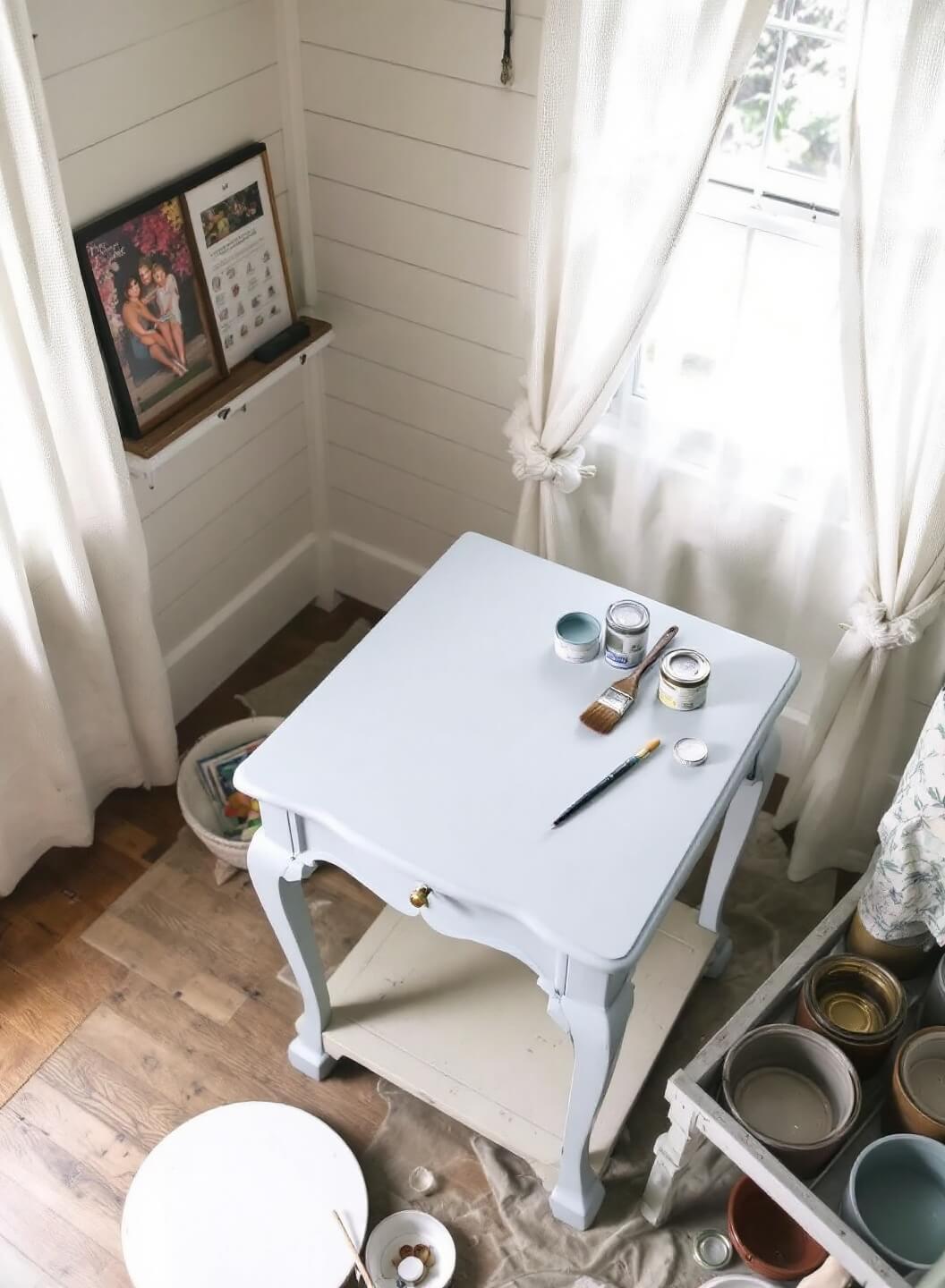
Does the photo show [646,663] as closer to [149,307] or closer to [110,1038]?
[149,307]

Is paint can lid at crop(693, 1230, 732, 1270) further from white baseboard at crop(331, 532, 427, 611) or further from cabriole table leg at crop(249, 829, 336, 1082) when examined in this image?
white baseboard at crop(331, 532, 427, 611)

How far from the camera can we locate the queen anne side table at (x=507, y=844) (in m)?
1.46

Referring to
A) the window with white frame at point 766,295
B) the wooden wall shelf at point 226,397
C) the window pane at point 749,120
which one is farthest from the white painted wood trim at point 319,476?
the window pane at point 749,120

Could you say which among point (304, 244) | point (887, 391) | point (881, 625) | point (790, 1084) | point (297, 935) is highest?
point (887, 391)

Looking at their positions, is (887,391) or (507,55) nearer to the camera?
(887,391)

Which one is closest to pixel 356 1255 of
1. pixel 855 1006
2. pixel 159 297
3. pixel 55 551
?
pixel 855 1006

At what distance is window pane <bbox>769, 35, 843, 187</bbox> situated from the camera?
1654 millimetres

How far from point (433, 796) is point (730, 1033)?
0.55 metres

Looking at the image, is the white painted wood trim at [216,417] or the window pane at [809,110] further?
the white painted wood trim at [216,417]

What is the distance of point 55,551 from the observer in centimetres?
187

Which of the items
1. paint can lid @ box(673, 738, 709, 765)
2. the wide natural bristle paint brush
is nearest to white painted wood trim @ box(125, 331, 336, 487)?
the wide natural bristle paint brush

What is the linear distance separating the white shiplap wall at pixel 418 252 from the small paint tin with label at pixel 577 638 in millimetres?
605

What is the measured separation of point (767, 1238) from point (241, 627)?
1519 mm

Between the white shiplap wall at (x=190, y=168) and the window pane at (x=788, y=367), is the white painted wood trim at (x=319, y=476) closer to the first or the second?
the white shiplap wall at (x=190, y=168)
